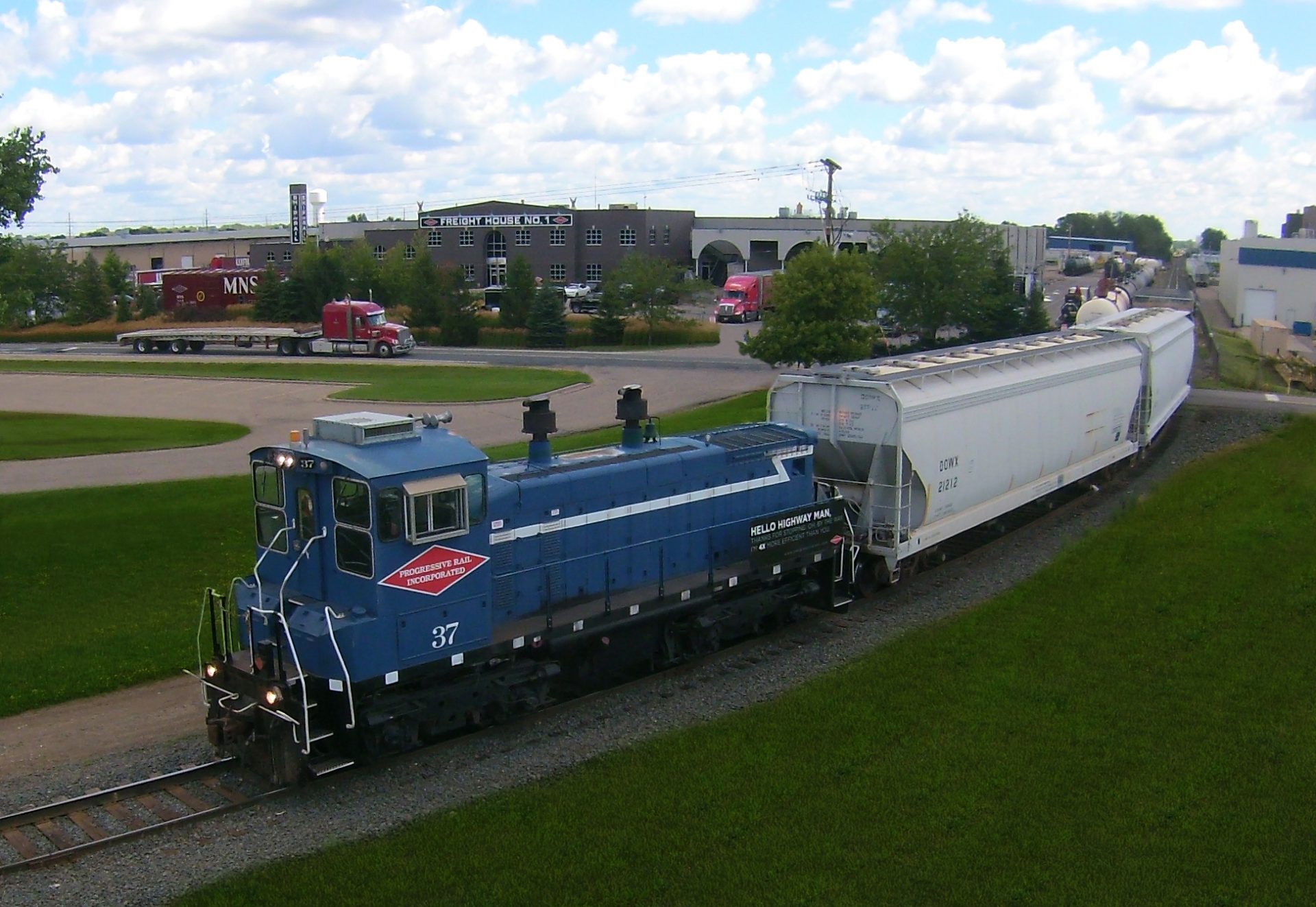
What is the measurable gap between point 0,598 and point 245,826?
937 cm

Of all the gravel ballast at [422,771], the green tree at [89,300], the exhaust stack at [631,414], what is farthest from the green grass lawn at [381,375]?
the gravel ballast at [422,771]

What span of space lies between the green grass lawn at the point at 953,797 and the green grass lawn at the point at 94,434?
74.2ft

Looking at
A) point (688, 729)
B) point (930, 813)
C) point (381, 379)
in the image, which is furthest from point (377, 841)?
point (381, 379)

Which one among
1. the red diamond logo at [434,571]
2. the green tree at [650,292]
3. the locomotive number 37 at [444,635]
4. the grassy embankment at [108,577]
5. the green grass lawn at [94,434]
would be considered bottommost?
the grassy embankment at [108,577]

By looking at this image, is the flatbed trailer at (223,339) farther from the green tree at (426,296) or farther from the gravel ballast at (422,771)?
the gravel ballast at (422,771)

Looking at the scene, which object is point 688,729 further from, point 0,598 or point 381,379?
point 381,379

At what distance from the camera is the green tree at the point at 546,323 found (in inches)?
2443

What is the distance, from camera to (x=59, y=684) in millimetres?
13852

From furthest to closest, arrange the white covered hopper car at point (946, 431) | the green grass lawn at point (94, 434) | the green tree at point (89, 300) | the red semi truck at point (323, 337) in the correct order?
1. the green tree at point (89, 300)
2. the red semi truck at point (323, 337)
3. the green grass lawn at point (94, 434)
4. the white covered hopper car at point (946, 431)

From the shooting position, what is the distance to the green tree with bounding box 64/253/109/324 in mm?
74250

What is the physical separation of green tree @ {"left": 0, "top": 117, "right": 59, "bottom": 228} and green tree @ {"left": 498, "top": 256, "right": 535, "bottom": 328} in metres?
42.8

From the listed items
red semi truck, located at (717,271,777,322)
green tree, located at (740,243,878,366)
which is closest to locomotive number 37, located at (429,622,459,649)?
green tree, located at (740,243,878,366)

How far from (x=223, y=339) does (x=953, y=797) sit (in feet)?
191

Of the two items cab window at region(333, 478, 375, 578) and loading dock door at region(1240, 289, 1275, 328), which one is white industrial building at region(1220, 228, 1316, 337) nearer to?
loading dock door at region(1240, 289, 1275, 328)
